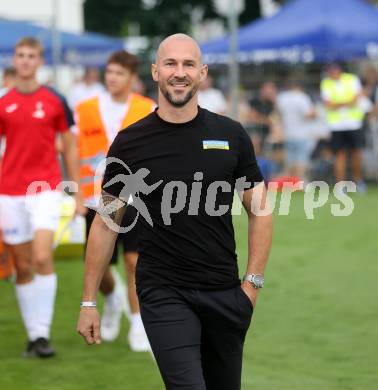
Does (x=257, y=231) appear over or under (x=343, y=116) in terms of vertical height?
over

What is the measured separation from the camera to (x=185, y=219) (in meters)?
5.25

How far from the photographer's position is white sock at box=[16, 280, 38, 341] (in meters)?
8.49

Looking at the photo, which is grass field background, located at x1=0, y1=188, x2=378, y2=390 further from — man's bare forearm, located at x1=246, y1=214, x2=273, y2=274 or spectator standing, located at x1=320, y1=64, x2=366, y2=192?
spectator standing, located at x1=320, y1=64, x2=366, y2=192

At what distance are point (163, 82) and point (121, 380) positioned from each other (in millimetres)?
3112

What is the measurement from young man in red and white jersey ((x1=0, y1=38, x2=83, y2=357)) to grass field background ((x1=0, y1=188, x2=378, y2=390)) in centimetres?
40

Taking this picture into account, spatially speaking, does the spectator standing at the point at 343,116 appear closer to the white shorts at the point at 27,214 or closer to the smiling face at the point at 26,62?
the smiling face at the point at 26,62

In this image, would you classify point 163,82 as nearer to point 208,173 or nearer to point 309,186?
point 208,173

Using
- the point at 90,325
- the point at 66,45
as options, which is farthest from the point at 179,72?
the point at 66,45

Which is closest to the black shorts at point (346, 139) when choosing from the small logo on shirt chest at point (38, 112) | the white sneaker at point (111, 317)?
the white sneaker at point (111, 317)

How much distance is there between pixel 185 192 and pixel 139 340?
3659 mm

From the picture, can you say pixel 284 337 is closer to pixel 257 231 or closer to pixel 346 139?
pixel 257 231

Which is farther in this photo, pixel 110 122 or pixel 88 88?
pixel 88 88

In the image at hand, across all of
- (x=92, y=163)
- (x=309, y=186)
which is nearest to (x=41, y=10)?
(x=309, y=186)

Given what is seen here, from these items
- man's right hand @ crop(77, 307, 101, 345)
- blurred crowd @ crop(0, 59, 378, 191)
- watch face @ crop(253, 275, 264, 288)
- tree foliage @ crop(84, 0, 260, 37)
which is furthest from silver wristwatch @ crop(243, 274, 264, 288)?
tree foliage @ crop(84, 0, 260, 37)
